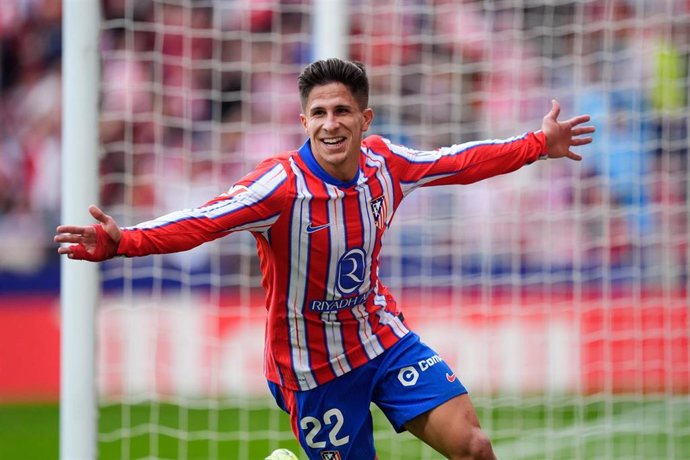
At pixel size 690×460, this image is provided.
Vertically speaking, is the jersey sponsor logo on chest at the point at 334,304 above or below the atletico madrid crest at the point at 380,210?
below

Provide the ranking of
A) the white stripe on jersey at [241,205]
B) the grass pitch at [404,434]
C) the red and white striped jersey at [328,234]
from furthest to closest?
the grass pitch at [404,434] → the red and white striped jersey at [328,234] → the white stripe on jersey at [241,205]

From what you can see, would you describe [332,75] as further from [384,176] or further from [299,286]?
[299,286]

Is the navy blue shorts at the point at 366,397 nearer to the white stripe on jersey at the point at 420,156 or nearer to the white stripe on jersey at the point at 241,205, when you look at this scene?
the white stripe on jersey at the point at 420,156

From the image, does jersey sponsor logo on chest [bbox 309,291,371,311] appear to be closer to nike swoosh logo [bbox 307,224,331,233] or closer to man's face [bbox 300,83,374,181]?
nike swoosh logo [bbox 307,224,331,233]

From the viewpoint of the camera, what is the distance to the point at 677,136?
8.41 metres

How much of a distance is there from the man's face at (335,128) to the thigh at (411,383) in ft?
2.54

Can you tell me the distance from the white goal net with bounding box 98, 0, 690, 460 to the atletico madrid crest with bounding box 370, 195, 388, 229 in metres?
3.23

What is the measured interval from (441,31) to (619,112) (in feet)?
4.83

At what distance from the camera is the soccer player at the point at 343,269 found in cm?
445

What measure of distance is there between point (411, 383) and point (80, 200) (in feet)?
6.03

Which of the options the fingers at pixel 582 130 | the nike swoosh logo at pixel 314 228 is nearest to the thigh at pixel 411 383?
the nike swoosh logo at pixel 314 228

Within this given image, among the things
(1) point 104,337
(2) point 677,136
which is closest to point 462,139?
(2) point 677,136

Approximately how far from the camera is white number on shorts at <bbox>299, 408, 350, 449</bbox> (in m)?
4.73

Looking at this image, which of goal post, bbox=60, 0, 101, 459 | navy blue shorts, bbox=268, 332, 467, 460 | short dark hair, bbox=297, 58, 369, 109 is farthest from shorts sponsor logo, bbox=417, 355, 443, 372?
goal post, bbox=60, 0, 101, 459
